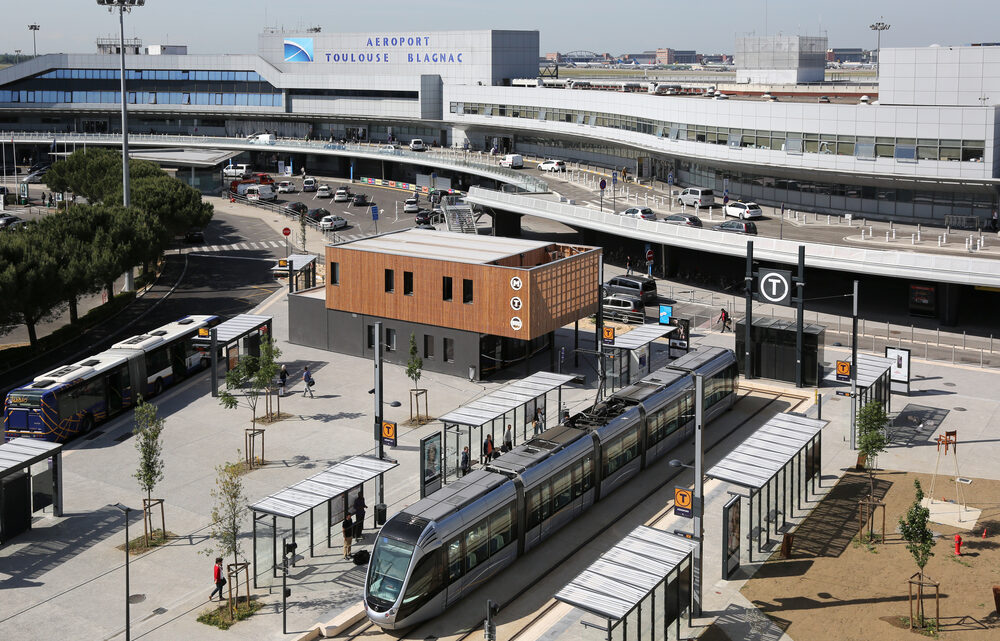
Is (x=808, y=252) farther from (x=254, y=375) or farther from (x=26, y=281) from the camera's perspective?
(x=26, y=281)

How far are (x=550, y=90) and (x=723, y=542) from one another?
83.5 metres

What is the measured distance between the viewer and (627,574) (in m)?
27.3

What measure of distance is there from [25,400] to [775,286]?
3344 centimetres

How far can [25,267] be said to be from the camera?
2138 inches

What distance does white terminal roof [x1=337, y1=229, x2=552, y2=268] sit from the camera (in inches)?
2206

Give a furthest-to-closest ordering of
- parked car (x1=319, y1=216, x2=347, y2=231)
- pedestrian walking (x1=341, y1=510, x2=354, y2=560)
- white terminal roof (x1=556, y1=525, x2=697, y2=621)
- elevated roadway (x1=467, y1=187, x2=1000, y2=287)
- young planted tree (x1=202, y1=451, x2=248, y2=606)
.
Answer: parked car (x1=319, y1=216, x2=347, y2=231), elevated roadway (x1=467, y1=187, x2=1000, y2=287), pedestrian walking (x1=341, y1=510, x2=354, y2=560), young planted tree (x1=202, y1=451, x2=248, y2=606), white terminal roof (x1=556, y1=525, x2=697, y2=621)

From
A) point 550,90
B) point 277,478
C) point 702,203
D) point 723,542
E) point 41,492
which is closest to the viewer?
point 723,542

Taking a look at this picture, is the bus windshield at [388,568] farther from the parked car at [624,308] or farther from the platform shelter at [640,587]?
the parked car at [624,308]

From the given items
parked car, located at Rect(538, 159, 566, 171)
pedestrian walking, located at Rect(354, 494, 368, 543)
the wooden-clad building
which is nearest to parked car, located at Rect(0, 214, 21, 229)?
the wooden-clad building

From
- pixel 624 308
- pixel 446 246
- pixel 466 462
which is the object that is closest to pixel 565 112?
pixel 624 308

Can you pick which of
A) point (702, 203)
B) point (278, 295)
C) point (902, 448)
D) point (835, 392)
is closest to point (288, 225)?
point (278, 295)

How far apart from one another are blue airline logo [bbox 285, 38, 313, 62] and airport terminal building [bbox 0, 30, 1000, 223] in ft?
0.64

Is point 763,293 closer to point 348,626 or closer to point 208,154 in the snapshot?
point 348,626

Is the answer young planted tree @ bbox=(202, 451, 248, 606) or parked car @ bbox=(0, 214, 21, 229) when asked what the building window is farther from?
parked car @ bbox=(0, 214, 21, 229)
